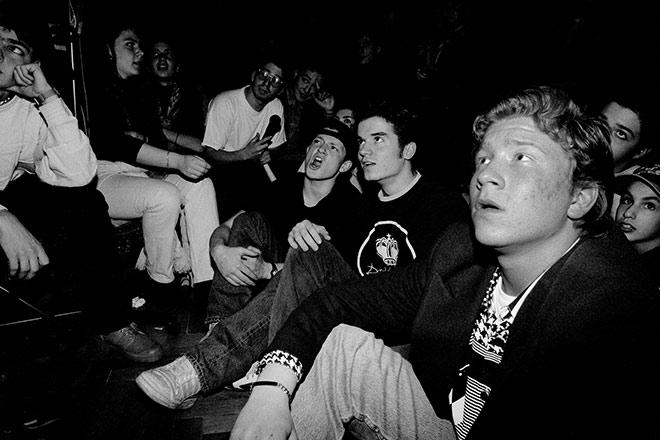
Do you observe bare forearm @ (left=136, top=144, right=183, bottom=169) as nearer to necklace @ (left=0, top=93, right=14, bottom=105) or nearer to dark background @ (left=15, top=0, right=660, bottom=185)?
necklace @ (left=0, top=93, right=14, bottom=105)

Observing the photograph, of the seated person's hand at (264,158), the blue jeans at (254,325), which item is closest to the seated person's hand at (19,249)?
the blue jeans at (254,325)

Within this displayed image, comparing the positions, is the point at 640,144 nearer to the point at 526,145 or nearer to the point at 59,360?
the point at 526,145

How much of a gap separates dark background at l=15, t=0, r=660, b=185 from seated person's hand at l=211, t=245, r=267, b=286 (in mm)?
2396

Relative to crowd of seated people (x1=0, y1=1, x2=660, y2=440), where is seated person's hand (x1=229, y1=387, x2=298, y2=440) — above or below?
below

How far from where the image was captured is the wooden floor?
1.77 meters

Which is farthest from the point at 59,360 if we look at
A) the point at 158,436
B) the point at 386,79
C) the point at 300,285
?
the point at 386,79

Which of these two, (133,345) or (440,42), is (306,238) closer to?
(133,345)

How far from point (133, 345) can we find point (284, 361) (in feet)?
4.19

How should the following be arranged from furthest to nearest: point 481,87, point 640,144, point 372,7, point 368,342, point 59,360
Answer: point 372,7 < point 481,87 < point 640,144 < point 59,360 < point 368,342

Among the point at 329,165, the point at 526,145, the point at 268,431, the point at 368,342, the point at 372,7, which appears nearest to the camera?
the point at 268,431

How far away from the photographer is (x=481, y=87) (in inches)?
201

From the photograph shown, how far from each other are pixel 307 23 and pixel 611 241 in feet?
20.0

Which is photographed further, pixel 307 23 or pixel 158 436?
pixel 307 23

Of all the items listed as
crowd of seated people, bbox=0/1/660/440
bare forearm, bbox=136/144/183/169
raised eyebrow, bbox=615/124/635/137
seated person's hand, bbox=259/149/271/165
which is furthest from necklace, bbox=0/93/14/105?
raised eyebrow, bbox=615/124/635/137
